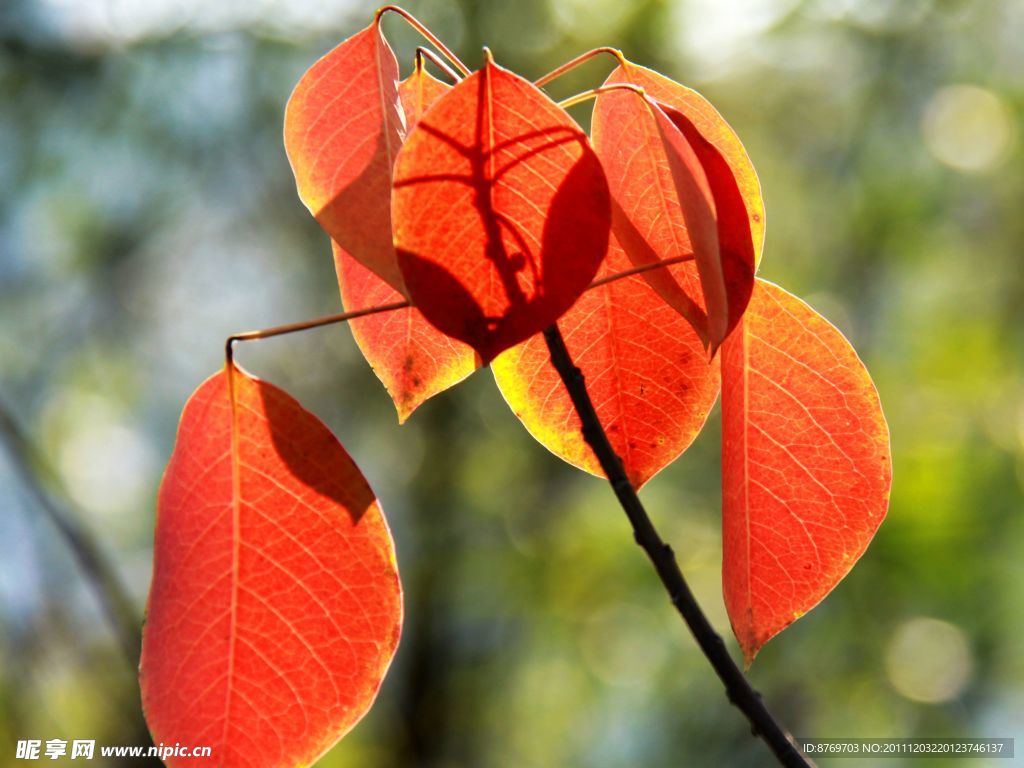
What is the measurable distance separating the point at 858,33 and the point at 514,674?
3.08 meters

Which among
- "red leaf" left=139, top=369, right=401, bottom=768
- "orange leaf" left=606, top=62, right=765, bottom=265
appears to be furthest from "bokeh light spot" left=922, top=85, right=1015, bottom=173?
"red leaf" left=139, top=369, right=401, bottom=768

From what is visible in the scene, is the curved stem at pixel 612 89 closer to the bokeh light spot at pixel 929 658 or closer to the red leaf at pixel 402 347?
the red leaf at pixel 402 347

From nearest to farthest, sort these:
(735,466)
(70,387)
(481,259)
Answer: (481,259) → (735,466) → (70,387)

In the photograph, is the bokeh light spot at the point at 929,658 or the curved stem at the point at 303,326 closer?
the curved stem at the point at 303,326

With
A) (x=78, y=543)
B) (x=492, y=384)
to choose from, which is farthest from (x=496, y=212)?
(x=492, y=384)

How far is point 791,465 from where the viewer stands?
523 millimetres

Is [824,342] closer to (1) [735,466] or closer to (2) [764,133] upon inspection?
(1) [735,466]

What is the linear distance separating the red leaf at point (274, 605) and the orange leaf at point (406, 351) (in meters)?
0.06

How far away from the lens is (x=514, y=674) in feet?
12.5

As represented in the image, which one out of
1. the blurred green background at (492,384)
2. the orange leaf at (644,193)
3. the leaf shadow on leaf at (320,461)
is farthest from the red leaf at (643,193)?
the blurred green background at (492,384)

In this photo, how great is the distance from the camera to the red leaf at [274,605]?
1.66ft

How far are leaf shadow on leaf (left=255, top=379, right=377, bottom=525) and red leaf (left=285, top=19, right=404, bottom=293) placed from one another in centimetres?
12

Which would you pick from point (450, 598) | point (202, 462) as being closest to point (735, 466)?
point (202, 462)

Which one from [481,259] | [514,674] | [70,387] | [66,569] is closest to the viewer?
[481,259]
